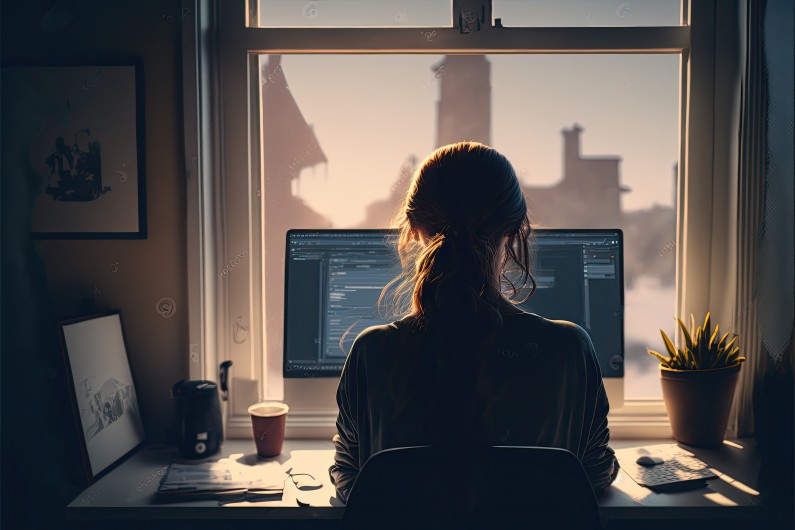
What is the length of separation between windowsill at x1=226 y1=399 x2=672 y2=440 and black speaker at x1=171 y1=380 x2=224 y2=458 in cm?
20

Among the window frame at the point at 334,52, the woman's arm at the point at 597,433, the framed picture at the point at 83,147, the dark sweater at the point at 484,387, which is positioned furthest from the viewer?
the window frame at the point at 334,52

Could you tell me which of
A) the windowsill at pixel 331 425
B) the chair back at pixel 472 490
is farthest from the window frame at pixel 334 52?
the chair back at pixel 472 490

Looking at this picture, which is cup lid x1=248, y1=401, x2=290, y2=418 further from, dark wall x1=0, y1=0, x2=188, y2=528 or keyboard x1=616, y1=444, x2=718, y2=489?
keyboard x1=616, y1=444, x2=718, y2=489

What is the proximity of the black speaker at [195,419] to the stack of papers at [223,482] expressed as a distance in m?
0.06

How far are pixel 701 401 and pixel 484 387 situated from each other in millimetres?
825

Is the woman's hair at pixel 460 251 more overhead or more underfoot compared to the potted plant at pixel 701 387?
more overhead

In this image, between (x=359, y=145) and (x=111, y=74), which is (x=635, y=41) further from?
(x=111, y=74)

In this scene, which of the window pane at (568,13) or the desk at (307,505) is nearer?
the desk at (307,505)

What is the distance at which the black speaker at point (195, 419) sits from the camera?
1.47 m

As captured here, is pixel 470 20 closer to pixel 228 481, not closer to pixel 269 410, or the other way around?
pixel 269 410

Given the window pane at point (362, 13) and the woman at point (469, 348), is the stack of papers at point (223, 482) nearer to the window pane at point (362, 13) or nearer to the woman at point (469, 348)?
the woman at point (469, 348)

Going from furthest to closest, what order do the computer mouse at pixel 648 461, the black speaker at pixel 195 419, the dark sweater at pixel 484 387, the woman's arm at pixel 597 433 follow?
the black speaker at pixel 195 419, the computer mouse at pixel 648 461, the woman's arm at pixel 597 433, the dark sweater at pixel 484 387

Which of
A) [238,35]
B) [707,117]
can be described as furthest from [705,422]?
[238,35]

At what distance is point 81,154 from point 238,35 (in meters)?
0.57
